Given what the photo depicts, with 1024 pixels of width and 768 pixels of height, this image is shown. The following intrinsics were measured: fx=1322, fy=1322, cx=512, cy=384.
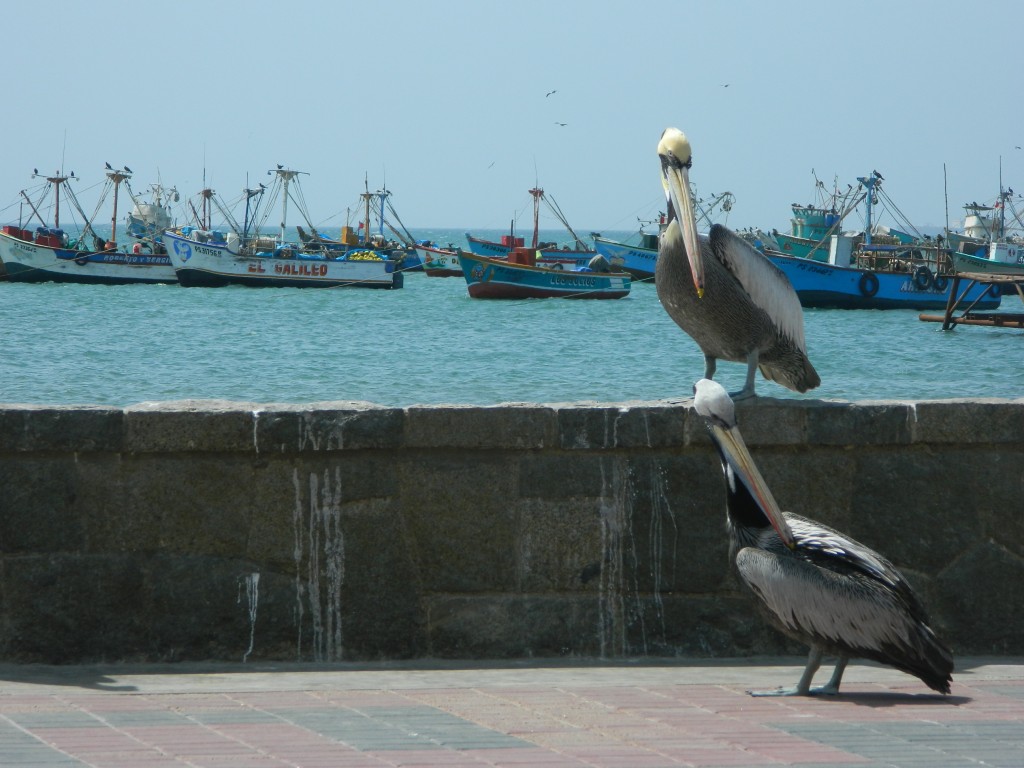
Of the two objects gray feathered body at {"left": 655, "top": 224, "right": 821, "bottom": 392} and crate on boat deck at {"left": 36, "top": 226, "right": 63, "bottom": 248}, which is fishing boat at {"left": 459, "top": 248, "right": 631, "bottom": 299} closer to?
crate on boat deck at {"left": 36, "top": 226, "right": 63, "bottom": 248}

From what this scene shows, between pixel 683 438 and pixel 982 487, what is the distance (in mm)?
1214

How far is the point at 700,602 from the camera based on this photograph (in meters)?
5.16

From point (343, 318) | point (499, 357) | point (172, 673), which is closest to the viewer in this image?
point (172, 673)

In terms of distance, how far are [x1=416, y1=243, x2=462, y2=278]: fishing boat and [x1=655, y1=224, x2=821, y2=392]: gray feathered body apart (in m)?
90.2

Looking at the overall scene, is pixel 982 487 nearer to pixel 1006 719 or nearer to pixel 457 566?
pixel 1006 719

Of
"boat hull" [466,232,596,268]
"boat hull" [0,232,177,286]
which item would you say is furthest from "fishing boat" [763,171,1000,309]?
"boat hull" [0,232,177,286]

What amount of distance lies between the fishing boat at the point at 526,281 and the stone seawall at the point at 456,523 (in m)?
57.3

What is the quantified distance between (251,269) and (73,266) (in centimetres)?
975

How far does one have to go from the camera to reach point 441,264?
9875cm

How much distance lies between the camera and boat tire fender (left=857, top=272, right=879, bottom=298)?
→ 193 feet

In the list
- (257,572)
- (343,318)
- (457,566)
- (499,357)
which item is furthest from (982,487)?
(343,318)

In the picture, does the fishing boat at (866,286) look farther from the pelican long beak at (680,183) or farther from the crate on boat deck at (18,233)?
the pelican long beak at (680,183)

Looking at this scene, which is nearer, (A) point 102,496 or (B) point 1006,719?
(B) point 1006,719

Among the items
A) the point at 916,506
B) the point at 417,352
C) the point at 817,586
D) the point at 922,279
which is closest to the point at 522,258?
the point at 922,279
